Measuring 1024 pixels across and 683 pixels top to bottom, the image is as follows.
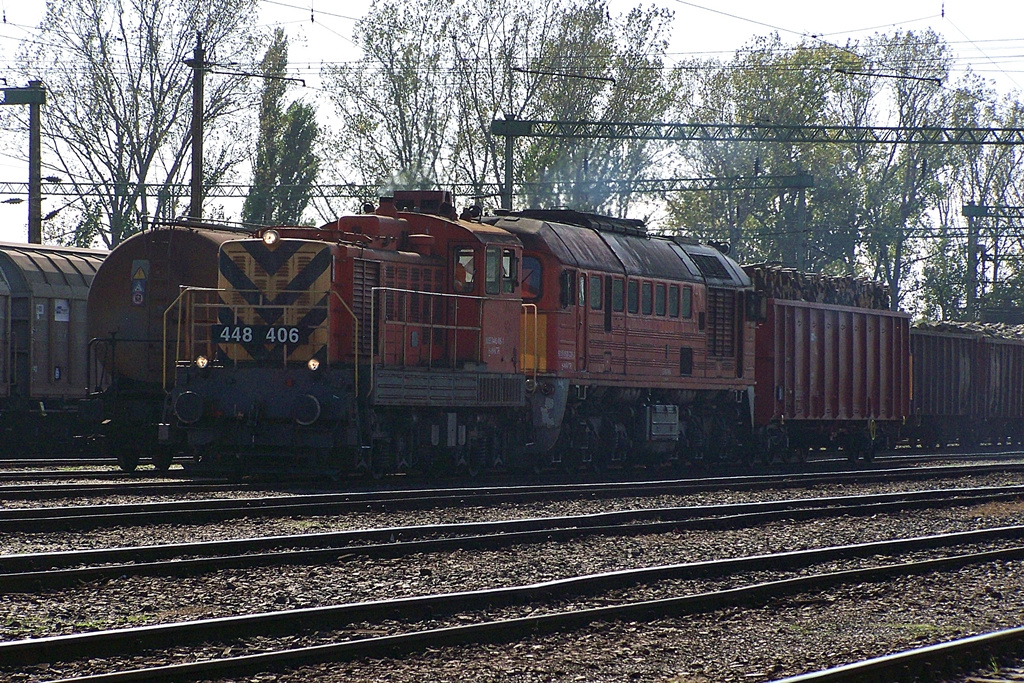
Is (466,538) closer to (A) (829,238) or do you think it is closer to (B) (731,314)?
(B) (731,314)

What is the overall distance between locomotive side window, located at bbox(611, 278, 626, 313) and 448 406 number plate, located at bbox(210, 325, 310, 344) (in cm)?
589

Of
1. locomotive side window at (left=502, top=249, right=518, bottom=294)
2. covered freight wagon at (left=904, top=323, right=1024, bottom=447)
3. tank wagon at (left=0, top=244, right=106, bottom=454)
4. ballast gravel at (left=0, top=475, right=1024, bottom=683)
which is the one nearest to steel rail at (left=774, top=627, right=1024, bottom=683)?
ballast gravel at (left=0, top=475, right=1024, bottom=683)

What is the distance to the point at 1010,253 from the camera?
66188mm

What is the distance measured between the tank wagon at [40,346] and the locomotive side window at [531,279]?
9.01 metres

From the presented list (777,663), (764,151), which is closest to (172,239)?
(777,663)

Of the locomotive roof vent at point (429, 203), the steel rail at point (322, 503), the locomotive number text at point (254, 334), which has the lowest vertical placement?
the steel rail at point (322, 503)

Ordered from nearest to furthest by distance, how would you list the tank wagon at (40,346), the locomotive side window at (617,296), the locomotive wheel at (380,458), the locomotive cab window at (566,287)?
1. the locomotive wheel at (380,458)
2. the locomotive cab window at (566,287)
3. the locomotive side window at (617,296)
4. the tank wagon at (40,346)

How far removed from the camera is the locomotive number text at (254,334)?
16.5 m

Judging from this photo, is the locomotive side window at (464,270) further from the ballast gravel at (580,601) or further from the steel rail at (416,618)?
the steel rail at (416,618)

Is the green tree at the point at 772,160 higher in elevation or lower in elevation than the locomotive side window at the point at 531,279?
higher

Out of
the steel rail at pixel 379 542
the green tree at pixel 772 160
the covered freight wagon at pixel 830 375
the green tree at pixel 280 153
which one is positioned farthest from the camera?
the green tree at pixel 772 160

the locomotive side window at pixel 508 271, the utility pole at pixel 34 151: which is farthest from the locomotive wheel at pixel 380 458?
the utility pole at pixel 34 151

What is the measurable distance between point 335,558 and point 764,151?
164 feet

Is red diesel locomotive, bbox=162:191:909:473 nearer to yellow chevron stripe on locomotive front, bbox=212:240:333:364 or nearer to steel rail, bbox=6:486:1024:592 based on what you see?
yellow chevron stripe on locomotive front, bbox=212:240:333:364
